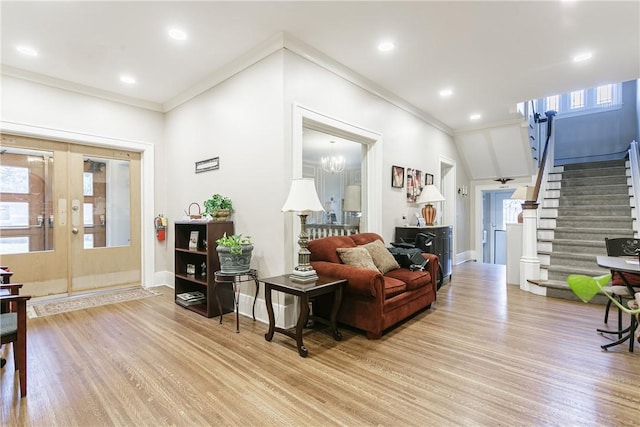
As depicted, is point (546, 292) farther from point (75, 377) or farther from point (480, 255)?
point (75, 377)

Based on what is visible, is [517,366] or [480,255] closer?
[517,366]

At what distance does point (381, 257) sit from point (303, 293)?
135cm

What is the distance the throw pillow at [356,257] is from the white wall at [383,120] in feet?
4.41

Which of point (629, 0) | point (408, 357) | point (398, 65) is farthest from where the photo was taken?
point (398, 65)

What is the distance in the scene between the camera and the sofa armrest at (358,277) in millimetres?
2801

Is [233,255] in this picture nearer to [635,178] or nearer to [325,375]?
[325,375]

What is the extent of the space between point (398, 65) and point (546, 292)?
3.72 m

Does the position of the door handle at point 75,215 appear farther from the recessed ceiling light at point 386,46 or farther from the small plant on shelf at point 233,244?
the recessed ceiling light at point 386,46

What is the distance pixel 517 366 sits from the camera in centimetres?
240

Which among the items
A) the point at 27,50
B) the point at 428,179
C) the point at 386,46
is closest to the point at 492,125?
the point at 428,179

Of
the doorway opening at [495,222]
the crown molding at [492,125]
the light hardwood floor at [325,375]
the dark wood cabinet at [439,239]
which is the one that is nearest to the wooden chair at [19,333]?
the light hardwood floor at [325,375]

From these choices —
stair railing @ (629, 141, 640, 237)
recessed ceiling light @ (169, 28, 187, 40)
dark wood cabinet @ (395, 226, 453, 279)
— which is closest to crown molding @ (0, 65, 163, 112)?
recessed ceiling light @ (169, 28, 187, 40)

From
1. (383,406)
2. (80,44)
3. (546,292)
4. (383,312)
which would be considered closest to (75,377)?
(383,406)

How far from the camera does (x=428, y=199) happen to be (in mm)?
5285
